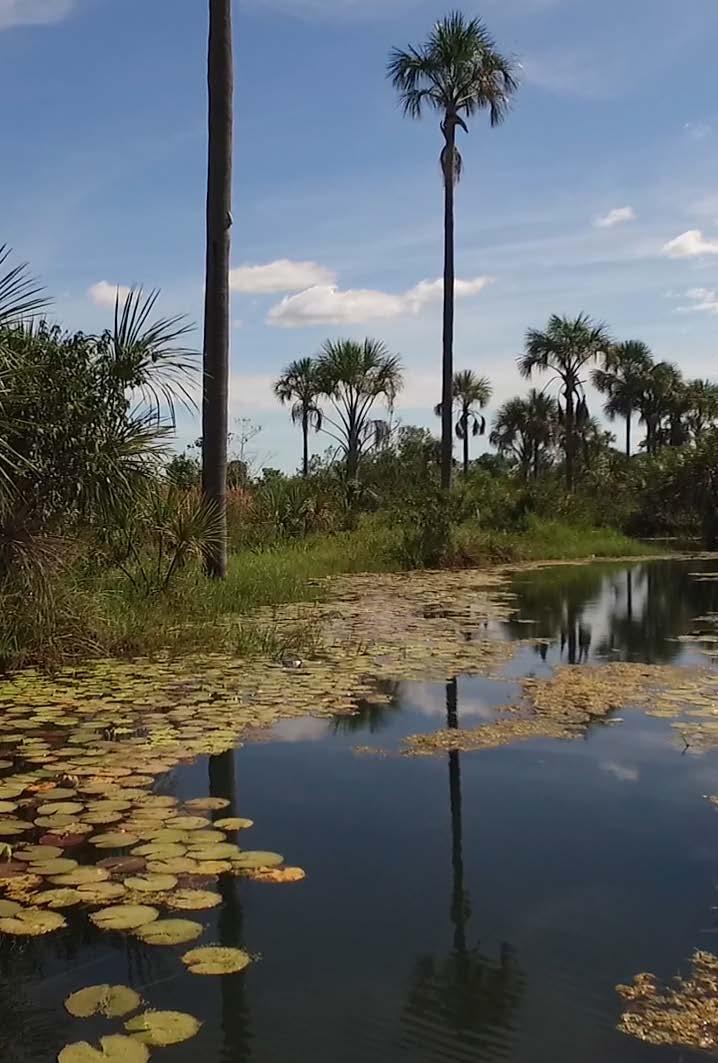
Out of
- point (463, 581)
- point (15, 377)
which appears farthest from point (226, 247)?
point (463, 581)

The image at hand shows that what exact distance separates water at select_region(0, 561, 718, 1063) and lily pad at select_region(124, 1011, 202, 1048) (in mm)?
32

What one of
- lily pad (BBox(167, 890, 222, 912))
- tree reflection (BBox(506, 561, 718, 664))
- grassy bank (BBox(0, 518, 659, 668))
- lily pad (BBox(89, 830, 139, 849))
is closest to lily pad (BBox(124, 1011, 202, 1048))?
lily pad (BBox(167, 890, 222, 912))

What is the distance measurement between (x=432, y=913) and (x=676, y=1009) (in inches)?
34.0

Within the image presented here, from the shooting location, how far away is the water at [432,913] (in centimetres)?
252

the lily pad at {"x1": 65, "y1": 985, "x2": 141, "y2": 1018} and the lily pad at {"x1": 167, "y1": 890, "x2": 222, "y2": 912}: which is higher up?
the lily pad at {"x1": 167, "y1": 890, "x2": 222, "y2": 912}

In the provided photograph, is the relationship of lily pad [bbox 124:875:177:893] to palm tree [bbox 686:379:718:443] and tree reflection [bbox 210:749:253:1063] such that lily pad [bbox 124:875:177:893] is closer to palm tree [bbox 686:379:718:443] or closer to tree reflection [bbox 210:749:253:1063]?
tree reflection [bbox 210:749:253:1063]

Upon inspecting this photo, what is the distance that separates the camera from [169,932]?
118 inches

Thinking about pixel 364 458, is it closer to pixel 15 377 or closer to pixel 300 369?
pixel 300 369

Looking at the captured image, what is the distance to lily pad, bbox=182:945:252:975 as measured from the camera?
2793mm

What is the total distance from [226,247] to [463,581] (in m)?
6.96

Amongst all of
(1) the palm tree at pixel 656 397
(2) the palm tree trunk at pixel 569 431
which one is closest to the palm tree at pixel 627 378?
(1) the palm tree at pixel 656 397

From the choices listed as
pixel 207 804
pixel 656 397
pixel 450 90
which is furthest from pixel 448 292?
pixel 656 397

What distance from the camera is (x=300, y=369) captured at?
41688 millimetres

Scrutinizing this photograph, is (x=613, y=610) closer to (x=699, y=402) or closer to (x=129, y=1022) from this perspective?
(x=129, y=1022)
